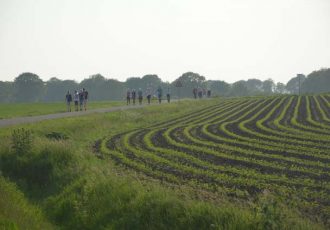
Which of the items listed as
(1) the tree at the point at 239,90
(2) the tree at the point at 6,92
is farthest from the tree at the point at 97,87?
(1) the tree at the point at 239,90

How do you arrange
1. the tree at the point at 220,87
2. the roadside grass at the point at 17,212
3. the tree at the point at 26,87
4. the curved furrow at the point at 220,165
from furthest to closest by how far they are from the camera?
1. the tree at the point at 220,87
2. the tree at the point at 26,87
3. the curved furrow at the point at 220,165
4. the roadside grass at the point at 17,212

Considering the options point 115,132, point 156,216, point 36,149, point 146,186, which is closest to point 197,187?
point 146,186

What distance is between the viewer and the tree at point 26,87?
5704 inches

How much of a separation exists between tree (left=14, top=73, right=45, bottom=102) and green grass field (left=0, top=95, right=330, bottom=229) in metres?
128

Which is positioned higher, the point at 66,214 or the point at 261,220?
the point at 261,220

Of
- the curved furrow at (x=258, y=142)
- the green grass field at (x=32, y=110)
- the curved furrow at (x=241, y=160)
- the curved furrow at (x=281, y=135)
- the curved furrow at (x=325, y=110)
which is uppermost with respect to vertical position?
the curved furrow at (x=325, y=110)

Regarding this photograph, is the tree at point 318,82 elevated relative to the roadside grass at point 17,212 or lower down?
elevated

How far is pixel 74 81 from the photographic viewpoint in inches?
6560

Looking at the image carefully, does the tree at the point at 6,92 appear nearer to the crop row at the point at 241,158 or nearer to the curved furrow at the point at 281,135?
the crop row at the point at 241,158

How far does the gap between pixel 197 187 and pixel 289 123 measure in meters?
17.2

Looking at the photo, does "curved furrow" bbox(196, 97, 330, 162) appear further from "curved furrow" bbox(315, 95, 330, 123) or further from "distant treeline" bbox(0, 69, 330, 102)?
"distant treeline" bbox(0, 69, 330, 102)

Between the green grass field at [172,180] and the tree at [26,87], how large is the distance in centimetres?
12823

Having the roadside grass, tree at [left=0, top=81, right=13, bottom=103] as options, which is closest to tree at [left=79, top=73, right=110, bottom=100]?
tree at [left=0, top=81, right=13, bottom=103]

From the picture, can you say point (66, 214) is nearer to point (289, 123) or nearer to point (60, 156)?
point (60, 156)
